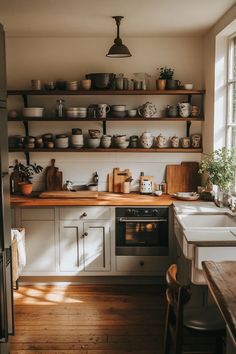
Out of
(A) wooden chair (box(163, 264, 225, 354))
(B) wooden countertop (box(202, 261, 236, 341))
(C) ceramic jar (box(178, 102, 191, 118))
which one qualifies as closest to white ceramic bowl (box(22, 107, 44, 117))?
(C) ceramic jar (box(178, 102, 191, 118))

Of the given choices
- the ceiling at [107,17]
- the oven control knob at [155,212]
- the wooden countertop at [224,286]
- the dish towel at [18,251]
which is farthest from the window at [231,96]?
the wooden countertop at [224,286]

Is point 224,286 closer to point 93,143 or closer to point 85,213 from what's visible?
point 85,213

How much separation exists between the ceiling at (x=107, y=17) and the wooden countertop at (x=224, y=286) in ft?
8.17

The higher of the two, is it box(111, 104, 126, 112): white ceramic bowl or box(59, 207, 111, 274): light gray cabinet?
box(111, 104, 126, 112): white ceramic bowl

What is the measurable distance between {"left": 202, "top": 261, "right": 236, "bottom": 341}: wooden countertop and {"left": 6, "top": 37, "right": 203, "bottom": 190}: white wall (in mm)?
3365

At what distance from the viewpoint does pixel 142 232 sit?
504 centimetres

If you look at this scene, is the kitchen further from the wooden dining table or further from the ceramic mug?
the wooden dining table

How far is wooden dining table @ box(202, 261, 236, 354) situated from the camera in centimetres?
163

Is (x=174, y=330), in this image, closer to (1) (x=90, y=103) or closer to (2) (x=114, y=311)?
(2) (x=114, y=311)

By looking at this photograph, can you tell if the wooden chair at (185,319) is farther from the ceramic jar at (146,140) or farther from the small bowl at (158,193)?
the ceramic jar at (146,140)

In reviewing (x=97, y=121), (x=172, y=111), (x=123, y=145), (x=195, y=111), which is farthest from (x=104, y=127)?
(x=195, y=111)

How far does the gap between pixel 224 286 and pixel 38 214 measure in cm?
329

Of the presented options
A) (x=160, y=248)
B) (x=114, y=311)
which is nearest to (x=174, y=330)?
(x=114, y=311)

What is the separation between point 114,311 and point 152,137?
2.06m
